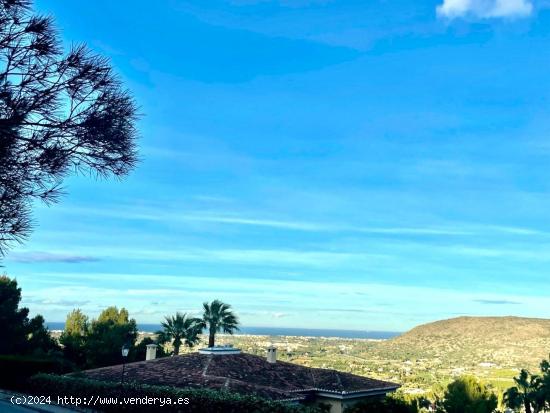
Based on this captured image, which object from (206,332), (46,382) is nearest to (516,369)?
(206,332)

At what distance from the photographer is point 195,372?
31641mm

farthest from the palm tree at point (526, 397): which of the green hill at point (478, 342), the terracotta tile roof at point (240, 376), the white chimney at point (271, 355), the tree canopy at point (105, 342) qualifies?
the green hill at point (478, 342)

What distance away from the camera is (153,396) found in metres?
22.3

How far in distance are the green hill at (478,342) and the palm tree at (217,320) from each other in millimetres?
100890

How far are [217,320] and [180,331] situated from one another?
135 inches

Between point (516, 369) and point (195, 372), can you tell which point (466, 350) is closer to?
point (516, 369)

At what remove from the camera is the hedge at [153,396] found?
19547 millimetres

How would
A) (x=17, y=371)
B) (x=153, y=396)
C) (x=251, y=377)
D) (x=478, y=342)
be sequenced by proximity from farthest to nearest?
(x=478, y=342) < (x=251, y=377) < (x=17, y=371) < (x=153, y=396)

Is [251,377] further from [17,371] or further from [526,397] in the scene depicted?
[526,397]

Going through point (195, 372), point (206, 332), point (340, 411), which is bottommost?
point (340, 411)

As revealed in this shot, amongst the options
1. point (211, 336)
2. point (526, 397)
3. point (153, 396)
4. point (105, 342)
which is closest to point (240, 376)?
point (153, 396)

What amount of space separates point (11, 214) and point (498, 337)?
531ft

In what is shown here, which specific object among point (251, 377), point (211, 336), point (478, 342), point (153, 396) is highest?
point (478, 342)

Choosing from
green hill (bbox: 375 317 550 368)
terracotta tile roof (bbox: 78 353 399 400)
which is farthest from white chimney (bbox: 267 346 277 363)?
green hill (bbox: 375 317 550 368)
